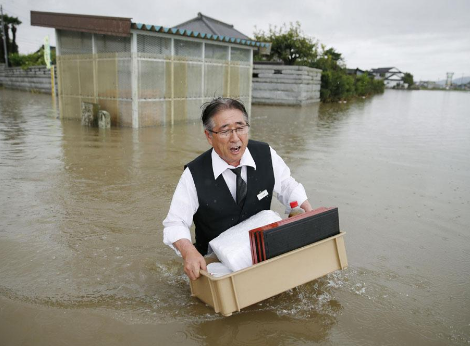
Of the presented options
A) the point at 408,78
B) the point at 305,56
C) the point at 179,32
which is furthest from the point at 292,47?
the point at 408,78

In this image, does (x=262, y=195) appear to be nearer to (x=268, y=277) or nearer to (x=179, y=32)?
(x=268, y=277)

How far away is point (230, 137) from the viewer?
2.69m

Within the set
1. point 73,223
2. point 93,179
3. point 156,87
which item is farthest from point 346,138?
point 73,223

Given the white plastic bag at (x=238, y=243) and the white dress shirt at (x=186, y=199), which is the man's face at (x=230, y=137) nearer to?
the white dress shirt at (x=186, y=199)

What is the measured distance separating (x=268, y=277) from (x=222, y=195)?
66 centimetres

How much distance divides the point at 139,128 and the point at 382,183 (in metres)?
7.36

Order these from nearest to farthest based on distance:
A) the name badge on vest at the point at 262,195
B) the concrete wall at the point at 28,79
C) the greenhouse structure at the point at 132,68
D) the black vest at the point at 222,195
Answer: the black vest at the point at 222,195, the name badge on vest at the point at 262,195, the greenhouse structure at the point at 132,68, the concrete wall at the point at 28,79

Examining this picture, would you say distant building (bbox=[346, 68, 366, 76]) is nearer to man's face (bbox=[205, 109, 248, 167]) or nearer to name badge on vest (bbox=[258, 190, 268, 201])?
name badge on vest (bbox=[258, 190, 268, 201])

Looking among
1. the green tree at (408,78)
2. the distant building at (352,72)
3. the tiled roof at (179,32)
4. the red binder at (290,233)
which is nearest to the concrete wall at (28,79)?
the tiled roof at (179,32)

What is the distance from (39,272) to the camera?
3.27 metres

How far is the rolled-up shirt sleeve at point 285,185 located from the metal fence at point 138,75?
8843mm

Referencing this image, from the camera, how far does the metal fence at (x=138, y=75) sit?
11164mm

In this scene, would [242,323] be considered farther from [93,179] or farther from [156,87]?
[156,87]

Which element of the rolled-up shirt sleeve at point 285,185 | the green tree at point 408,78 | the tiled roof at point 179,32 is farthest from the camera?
the green tree at point 408,78
